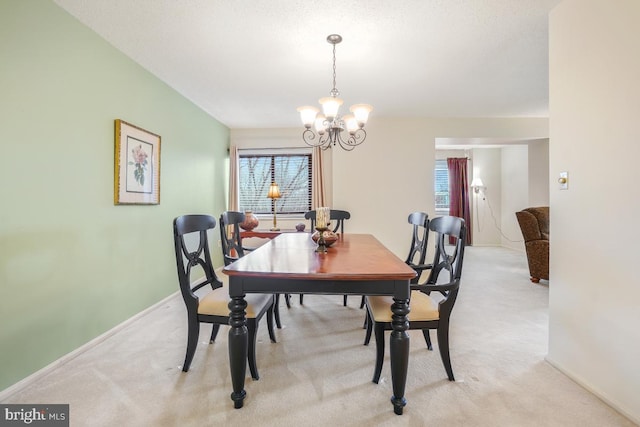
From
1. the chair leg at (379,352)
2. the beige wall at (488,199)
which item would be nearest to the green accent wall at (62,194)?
the chair leg at (379,352)

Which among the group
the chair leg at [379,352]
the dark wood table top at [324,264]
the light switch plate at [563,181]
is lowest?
the chair leg at [379,352]

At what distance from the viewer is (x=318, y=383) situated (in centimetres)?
167

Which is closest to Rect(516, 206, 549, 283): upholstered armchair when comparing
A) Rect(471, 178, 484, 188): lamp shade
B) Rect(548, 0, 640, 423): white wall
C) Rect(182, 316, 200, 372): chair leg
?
Rect(548, 0, 640, 423): white wall

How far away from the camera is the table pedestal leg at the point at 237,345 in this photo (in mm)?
1410

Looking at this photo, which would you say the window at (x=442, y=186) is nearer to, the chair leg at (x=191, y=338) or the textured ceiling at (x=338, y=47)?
the textured ceiling at (x=338, y=47)

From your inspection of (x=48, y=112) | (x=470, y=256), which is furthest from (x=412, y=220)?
(x=470, y=256)

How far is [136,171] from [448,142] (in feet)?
14.4

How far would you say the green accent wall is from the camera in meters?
1.60

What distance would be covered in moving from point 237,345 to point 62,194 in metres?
1.56

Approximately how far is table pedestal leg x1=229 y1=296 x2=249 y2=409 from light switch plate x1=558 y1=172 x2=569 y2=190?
6.47ft

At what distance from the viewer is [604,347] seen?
153 centimetres

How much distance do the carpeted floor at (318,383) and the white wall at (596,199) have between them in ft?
0.65

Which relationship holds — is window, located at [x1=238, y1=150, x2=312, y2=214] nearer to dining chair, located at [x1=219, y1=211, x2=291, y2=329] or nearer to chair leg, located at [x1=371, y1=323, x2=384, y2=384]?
dining chair, located at [x1=219, y1=211, x2=291, y2=329]

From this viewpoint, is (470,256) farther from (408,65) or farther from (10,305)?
(10,305)
